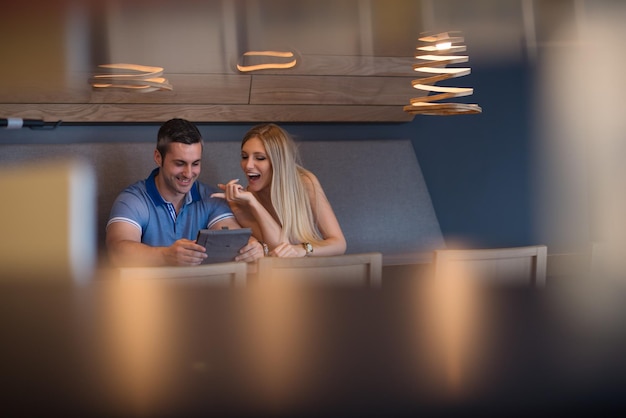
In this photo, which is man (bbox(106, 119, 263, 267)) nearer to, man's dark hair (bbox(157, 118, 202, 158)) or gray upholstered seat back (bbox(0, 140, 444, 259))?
man's dark hair (bbox(157, 118, 202, 158))

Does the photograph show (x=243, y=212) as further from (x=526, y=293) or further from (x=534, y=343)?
(x=534, y=343)

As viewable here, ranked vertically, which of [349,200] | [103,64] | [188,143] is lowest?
[349,200]

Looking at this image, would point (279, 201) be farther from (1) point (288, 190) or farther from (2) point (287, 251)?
(2) point (287, 251)

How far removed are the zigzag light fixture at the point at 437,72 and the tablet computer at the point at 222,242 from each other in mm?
441

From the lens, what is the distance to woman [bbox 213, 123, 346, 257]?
4.86 feet

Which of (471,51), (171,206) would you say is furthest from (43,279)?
(471,51)

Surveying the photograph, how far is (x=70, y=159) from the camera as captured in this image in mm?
1688

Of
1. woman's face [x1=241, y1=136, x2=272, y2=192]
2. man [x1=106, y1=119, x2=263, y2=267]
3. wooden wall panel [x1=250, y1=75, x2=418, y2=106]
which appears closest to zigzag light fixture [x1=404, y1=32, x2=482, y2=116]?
wooden wall panel [x1=250, y1=75, x2=418, y2=106]

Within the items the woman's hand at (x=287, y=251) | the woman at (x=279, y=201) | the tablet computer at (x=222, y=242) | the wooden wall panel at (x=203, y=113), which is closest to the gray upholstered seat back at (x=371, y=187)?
the wooden wall panel at (x=203, y=113)

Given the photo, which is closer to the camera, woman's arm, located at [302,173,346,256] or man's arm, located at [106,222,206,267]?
man's arm, located at [106,222,206,267]

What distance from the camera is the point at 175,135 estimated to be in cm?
147

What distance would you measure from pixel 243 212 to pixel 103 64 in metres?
0.44

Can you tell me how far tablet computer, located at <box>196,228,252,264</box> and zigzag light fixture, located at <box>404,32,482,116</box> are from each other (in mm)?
441

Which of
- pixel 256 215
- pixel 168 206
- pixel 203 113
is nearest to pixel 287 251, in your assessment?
pixel 256 215
